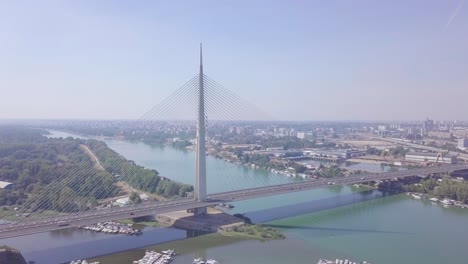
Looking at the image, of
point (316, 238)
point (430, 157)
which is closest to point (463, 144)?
point (430, 157)

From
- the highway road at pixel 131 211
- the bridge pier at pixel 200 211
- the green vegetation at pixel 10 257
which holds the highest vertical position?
the highway road at pixel 131 211

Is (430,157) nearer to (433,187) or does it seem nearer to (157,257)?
(433,187)

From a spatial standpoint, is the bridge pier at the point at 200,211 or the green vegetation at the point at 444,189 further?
the green vegetation at the point at 444,189

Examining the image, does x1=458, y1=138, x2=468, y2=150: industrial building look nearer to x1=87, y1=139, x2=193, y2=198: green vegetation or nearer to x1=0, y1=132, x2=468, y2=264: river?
x1=0, y1=132, x2=468, y2=264: river

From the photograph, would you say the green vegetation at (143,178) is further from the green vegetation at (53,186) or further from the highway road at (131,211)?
the highway road at (131,211)

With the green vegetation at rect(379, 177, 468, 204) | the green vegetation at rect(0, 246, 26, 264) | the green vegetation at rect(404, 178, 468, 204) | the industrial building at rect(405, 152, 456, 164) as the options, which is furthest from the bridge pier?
the industrial building at rect(405, 152, 456, 164)

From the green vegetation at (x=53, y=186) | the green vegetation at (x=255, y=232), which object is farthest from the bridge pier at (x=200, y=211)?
the green vegetation at (x=53, y=186)
